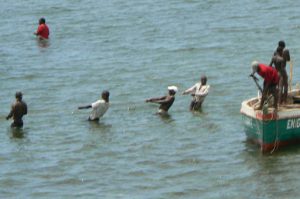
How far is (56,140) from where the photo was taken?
2906 cm

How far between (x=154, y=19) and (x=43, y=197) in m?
23.1

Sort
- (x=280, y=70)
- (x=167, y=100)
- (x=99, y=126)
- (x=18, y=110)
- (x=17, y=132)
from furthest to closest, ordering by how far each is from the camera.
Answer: (x=167, y=100), (x=99, y=126), (x=17, y=132), (x=18, y=110), (x=280, y=70)

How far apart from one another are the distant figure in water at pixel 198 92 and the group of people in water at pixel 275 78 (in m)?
3.92

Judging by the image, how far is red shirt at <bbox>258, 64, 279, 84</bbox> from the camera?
82.4 ft

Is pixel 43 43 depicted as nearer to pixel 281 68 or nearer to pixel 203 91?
pixel 203 91

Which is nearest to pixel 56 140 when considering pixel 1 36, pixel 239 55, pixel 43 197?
pixel 43 197

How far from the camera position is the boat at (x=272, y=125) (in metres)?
25.2

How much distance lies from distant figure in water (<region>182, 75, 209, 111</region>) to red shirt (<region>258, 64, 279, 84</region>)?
16.4 feet

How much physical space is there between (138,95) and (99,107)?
13.8 ft

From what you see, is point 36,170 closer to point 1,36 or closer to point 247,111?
point 247,111

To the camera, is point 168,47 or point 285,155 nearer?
point 285,155

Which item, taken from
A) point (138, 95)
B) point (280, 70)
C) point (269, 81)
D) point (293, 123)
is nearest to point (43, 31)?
point (138, 95)

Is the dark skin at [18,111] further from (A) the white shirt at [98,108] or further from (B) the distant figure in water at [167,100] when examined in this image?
(B) the distant figure in water at [167,100]

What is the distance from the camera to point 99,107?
29812mm
